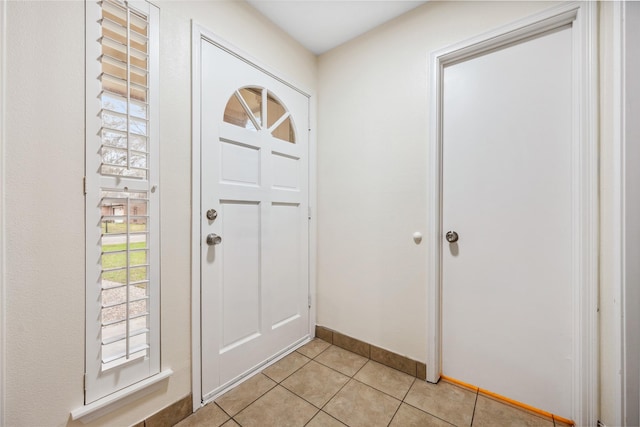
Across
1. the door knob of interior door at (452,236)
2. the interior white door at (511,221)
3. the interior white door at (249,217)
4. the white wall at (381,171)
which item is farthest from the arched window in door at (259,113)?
the door knob of interior door at (452,236)

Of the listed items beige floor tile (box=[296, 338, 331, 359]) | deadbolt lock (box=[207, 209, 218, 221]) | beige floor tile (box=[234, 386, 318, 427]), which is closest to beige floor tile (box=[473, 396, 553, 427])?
beige floor tile (box=[234, 386, 318, 427])

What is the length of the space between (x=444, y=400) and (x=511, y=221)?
3.48ft

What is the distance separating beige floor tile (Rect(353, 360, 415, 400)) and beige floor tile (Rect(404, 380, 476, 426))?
45 mm

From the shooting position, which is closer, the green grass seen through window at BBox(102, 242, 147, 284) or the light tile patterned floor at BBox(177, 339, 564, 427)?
the green grass seen through window at BBox(102, 242, 147, 284)

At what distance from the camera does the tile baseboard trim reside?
5.34 ft

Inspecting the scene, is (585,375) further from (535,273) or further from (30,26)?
(30,26)

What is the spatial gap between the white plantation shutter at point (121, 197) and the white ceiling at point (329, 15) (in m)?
0.79

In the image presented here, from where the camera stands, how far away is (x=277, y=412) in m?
1.34

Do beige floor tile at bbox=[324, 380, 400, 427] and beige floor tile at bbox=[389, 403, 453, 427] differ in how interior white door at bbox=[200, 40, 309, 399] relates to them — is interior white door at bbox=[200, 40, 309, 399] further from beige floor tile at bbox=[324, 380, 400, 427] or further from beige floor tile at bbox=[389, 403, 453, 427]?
beige floor tile at bbox=[389, 403, 453, 427]

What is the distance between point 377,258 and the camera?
1822 mm

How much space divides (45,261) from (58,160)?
0.38m

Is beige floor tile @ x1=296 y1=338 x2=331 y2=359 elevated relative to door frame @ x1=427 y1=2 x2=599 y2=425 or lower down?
lower down

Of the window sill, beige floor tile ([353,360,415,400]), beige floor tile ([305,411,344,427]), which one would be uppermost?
the window sill

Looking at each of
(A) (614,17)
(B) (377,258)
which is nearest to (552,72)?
(A) (614,17)
